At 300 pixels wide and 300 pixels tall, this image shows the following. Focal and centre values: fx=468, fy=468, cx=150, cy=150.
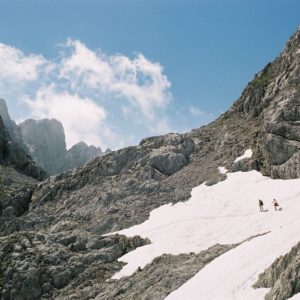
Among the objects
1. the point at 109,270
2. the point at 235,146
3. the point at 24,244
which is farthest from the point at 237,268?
the point at 235,146

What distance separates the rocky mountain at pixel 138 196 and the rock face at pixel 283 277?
0.28 feet

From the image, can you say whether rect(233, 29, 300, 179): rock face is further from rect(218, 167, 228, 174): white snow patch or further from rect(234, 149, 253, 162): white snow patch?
rect(218, 167, 228, 174): white snow patch

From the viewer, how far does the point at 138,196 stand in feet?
200

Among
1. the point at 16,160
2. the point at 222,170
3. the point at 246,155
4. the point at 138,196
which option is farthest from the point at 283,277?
the point at 16,160

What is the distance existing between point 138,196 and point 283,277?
3768 centimetres

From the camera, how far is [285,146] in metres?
55.2

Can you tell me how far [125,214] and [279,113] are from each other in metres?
23.4

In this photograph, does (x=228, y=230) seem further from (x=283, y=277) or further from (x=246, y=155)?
(x=246, y=155)

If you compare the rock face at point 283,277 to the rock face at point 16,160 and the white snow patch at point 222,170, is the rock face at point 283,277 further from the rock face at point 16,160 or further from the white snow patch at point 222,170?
the rock face at point 16,160

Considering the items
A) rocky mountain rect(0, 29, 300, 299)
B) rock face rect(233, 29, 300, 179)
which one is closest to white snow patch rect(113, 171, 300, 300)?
rocky mountain rect(0, 29, 300, 299)

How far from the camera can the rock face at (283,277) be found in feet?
76.2

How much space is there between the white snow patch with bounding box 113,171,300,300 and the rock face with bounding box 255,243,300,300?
0.79 m

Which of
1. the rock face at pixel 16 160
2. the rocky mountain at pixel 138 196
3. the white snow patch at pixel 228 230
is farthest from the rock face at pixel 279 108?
the rock face at pixel 16 160

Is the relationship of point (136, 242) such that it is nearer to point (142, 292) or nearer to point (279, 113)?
point (142, 292)
